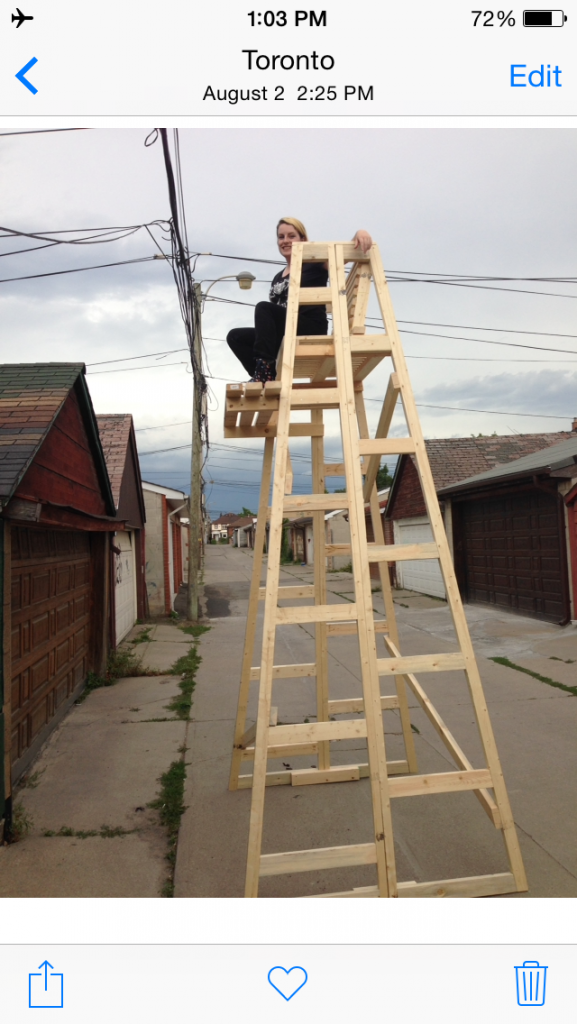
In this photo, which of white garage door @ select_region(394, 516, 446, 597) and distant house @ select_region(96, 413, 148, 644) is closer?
distant house @ select_region(96, 413, 148, 644)

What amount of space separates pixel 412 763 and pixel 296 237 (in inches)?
136

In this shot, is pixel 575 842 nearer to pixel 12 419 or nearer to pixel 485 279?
pixel 12 419

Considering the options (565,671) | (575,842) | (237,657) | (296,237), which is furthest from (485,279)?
(575,842)

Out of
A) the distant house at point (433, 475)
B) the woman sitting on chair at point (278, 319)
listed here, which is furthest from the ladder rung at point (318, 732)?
the distant house at point (433, 475)

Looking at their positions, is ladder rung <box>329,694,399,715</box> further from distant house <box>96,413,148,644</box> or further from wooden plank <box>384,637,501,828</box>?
distant house <box>96,413,148,644</box>

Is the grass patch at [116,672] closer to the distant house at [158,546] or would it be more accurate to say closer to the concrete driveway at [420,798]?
the concrete driveway at [420,798]

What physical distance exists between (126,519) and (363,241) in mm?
7804

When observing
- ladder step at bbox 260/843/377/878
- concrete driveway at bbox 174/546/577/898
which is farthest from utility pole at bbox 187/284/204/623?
ladder step at bbox 260/843/377/878

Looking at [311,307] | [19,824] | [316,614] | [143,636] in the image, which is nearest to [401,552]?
[316,614]

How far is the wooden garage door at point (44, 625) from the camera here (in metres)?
4.77

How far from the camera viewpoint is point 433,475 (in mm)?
18328

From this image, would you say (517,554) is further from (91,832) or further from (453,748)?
(91,832)

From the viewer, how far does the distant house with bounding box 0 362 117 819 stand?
4.04 meters

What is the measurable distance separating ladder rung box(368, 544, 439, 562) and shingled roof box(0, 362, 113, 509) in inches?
94.8
